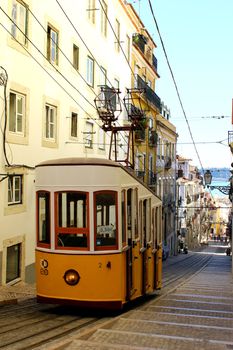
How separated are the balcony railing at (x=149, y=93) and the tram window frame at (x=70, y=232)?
24.3m

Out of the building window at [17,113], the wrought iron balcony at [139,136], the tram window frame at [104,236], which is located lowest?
the tram window frame at [104,236]

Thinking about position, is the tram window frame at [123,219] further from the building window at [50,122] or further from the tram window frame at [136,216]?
the building window at [50,122]

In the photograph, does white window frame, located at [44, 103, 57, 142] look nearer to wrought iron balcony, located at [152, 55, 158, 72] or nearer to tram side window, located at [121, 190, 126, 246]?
tram side window, located at [121, 190, 126, 246]

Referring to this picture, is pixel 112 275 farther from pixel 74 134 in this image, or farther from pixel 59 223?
pixel 74 134

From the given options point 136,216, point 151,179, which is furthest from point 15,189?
point 151,179

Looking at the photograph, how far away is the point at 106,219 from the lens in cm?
847

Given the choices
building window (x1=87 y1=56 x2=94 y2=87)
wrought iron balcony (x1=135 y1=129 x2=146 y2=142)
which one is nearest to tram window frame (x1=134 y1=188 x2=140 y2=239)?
building window (x1=87 y1=56 x2=94 y2=87)

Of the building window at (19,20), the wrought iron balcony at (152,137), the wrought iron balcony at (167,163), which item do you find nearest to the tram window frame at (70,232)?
the building window at (19,20)

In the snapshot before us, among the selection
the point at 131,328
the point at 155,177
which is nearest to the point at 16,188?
the point at 131,328

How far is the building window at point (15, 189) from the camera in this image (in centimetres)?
1509

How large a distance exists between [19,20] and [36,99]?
8.48ft

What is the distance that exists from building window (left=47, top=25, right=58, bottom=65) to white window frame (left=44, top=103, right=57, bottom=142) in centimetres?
168

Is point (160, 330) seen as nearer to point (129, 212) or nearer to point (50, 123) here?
point (129, 212)

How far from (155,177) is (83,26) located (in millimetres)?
19000
